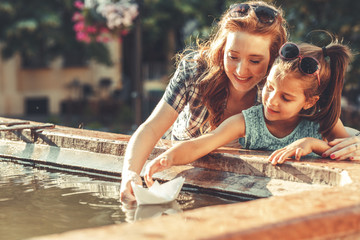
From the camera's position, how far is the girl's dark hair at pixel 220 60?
290 centimetres

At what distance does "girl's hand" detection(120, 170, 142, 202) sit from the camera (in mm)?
2193

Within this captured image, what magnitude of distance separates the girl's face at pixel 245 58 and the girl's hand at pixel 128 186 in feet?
2.76

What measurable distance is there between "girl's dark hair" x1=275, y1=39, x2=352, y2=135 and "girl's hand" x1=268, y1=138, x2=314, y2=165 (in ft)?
1.03

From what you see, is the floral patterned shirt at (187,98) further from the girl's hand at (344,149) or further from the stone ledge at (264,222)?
the stone ledge at (264,222)

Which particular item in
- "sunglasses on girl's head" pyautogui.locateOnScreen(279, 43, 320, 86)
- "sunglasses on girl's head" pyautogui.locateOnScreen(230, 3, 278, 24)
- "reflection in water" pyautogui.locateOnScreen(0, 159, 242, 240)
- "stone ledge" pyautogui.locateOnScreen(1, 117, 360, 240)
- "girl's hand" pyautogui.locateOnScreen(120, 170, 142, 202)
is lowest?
"reflection in water" pyautogui.locateOnScreen(0, 159, 242, 240)

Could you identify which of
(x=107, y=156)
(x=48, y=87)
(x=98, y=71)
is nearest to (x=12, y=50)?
(x=48, y=87)

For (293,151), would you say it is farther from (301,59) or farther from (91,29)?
(91,29)

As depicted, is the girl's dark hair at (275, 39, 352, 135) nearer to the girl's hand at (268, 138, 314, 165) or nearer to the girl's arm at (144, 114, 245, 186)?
the girl's hand at (268, 138, 314, 165)

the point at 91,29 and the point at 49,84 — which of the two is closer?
the point at 91,29

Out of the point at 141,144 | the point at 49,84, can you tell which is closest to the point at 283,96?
the point at 141,144

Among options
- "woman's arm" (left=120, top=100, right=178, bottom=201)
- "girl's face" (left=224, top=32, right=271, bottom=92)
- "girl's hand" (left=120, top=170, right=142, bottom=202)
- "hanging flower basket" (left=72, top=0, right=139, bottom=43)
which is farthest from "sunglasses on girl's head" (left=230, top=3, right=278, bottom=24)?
"hanging flower basket" (left=72, top=0, right=139, bottom=43)

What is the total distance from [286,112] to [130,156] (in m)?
0.80

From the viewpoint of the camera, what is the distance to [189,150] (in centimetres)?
249

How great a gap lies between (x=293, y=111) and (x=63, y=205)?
123cm
